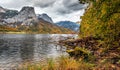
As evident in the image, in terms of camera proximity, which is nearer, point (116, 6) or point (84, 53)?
point (116, 6)

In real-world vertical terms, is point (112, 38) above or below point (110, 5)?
below

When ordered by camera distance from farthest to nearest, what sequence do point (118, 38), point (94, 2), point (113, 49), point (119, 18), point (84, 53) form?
point (84, 53)
point (113, 49)
point (118, 38)
point (94, 2)
point (119, 18)

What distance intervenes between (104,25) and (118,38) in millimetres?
2348

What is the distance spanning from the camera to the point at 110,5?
1631cm

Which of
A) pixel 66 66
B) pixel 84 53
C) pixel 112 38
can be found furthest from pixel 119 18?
pixel 84 53

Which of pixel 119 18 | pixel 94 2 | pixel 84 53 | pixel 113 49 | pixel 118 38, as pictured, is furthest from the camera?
pixel 84 53

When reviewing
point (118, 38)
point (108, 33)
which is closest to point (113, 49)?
point (118, 38)

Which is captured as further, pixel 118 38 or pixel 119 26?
pixel 118 38

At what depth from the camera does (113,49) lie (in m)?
25.5

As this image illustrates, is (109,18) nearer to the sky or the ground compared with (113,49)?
nearer to the sky

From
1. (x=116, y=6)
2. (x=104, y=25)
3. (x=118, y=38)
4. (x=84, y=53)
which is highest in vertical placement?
(x=116, y=6)

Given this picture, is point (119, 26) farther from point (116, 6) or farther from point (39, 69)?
point (39, 69)

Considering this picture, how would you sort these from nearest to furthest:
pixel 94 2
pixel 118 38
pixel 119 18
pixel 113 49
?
pixel 119 18
pixel 94 2
pixel 118 38
pixel 113 49

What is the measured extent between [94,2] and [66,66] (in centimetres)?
573
